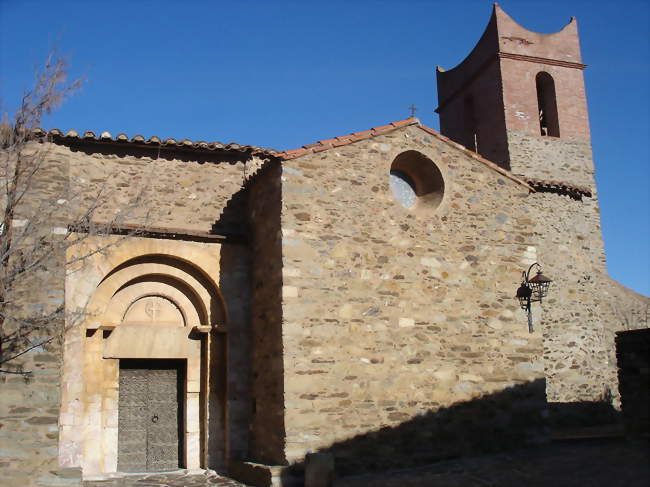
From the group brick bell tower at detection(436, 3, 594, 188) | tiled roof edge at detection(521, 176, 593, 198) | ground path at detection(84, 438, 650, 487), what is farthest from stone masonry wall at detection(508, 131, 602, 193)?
ground path at detection(84, 438, 650, 487)

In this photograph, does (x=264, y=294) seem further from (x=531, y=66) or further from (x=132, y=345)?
(x=531, y=66)

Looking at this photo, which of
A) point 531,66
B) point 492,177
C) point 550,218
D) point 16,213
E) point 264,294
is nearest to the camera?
point 16,213

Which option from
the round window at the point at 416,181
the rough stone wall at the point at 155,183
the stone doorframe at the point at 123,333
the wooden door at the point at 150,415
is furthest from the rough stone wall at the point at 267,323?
the round window at the point at 416,181

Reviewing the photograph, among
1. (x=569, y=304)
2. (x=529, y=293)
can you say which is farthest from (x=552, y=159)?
(x=529, y=293)

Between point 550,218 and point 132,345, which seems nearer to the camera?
point 132,345

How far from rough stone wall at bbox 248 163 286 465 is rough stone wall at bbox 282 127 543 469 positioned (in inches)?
8.1

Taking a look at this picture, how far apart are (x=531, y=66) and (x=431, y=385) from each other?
1211 cm

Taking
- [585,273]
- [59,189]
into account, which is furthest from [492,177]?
[59,189]

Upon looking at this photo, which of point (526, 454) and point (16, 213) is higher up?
point (16, 213)

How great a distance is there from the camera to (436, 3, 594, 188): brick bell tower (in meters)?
17.7

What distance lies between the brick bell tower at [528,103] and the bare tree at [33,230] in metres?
11.6

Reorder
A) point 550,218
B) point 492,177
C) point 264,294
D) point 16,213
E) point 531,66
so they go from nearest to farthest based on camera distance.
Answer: point 16,213 → point 264,294 → point 492,177 → point 550,218 → point 531,66

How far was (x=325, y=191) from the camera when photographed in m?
9.85

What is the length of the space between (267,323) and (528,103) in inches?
464
